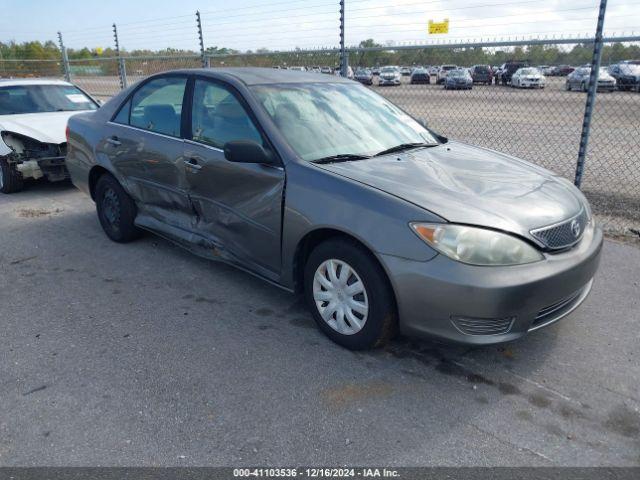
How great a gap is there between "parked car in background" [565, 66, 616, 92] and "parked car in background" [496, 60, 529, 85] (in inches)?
29.2

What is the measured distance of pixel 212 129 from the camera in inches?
155

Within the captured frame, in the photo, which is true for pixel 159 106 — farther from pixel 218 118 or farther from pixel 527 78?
pixel 527 78

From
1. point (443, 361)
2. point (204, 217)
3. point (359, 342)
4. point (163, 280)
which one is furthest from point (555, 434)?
point (163, 280)

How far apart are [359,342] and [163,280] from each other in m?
1.94

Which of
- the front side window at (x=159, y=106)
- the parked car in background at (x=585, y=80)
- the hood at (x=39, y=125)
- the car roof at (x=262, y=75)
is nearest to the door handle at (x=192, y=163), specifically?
the front side window at (x=159, y=106)

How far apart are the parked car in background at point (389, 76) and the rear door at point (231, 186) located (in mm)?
5392

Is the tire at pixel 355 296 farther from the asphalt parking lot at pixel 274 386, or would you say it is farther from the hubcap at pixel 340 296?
the asphalt parking lot at pixel 274 386

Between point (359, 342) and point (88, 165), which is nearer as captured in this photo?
point (359, 342)

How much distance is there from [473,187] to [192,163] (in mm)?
2072

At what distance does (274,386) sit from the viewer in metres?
2.91

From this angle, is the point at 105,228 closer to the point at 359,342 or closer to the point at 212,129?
the point at 212,129

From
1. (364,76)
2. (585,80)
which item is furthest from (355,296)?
(364,76)

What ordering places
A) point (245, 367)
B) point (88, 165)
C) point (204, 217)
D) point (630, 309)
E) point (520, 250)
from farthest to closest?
point (88, 165) < point (204, 217) < point (630, 309) < point (245, 367) < point (520, 250)

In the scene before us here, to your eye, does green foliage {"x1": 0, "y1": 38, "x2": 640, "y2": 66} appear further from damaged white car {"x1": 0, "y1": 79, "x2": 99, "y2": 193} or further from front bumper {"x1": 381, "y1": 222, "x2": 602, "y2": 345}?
front bumper {"x1": 381, "y1": 222, "x2": 602, "y2": 345}
